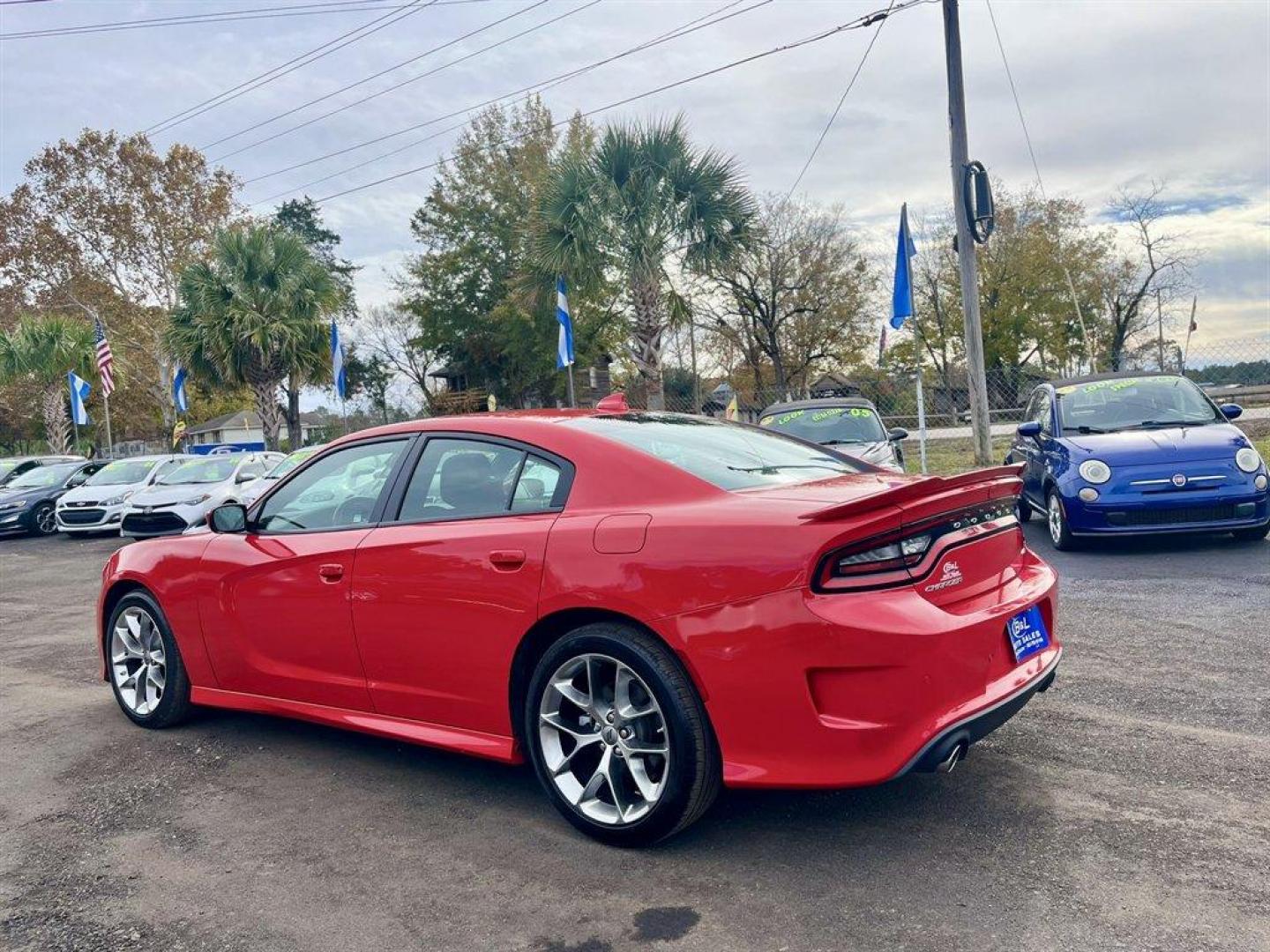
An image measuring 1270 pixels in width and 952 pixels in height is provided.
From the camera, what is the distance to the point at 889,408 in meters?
26.4

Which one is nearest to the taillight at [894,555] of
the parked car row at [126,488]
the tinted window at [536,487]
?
the tinted window at [536,487]

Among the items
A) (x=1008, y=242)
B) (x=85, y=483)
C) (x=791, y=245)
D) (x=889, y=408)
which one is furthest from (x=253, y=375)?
(x=1008, y=242)

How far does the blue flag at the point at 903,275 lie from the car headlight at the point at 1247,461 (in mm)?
8328

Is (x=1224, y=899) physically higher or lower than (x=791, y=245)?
lower

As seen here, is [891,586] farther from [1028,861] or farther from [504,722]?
[504,722]

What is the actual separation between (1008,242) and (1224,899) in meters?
54.5

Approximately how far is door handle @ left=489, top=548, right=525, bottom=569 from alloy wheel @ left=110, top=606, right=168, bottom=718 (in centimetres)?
237

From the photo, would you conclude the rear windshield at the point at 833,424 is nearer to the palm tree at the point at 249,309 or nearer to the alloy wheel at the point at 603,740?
the alloy wheel at the point at 603,740

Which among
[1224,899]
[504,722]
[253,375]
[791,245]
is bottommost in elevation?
[1224,899]

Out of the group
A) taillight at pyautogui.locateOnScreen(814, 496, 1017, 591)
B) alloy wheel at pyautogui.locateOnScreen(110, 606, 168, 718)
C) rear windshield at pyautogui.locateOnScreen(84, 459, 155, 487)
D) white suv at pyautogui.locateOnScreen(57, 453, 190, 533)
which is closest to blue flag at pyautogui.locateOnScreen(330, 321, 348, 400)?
rear windshield at pyautogui.locateOnScreen(84, 459, 155, 487)

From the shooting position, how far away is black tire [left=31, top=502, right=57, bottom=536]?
1958 centimetres

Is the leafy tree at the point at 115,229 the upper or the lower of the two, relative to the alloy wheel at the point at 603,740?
upper

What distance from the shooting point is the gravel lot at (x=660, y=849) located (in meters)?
2.87

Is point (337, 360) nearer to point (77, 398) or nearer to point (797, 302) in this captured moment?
point (77, 398)
